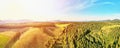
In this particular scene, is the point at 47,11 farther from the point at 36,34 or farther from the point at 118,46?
the point at 118,46

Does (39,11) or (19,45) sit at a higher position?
(39,11)

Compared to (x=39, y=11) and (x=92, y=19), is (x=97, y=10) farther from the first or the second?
(x=39, y=11)

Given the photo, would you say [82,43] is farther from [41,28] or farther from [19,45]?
[19,45]

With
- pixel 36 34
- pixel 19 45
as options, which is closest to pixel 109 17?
pixel 36 34

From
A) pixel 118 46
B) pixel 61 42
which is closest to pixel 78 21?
pixel 61 42

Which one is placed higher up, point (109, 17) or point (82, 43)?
point (109, 17)

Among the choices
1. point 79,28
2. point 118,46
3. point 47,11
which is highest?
point 47,11
